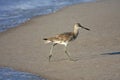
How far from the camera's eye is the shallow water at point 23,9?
1969 cm

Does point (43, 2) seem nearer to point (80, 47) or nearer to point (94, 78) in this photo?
point (80, 47)

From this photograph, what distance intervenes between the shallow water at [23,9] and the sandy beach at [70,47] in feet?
2.18

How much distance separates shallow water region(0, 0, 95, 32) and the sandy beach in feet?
2.18

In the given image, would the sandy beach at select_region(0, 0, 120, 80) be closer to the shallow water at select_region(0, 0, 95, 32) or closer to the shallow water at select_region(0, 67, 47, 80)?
the shallow water at select_region(0, 67, 47, 80)

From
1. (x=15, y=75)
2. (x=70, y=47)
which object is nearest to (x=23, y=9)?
(x=70, y=47)

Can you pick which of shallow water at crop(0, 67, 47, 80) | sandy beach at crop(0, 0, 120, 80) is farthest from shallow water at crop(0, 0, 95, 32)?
shallow water at crop(0, 67, 47, 80)

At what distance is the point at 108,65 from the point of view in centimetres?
1203

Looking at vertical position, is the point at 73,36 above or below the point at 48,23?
above

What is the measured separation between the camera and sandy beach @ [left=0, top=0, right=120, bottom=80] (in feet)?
38.9

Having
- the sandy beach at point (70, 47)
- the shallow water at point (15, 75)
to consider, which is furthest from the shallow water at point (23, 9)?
the shallow water at point (15, 75)

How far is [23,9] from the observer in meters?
22.5

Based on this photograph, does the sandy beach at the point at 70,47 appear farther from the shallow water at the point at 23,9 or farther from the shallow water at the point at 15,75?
the shallow water at the point at 23,9

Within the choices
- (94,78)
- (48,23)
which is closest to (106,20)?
(48,23)

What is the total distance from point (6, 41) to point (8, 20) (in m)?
3.96
